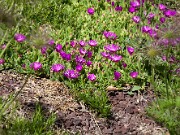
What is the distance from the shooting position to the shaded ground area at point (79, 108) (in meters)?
3.42

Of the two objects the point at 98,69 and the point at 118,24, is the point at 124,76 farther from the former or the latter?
the point at 118,24

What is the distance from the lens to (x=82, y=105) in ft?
11.9

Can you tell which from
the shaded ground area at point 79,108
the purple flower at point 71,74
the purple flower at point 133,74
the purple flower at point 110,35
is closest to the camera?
the shaded ground area at point 79,108

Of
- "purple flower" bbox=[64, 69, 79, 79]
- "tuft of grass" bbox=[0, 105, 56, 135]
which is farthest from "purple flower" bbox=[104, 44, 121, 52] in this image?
"tuft of grass" bbox=[0, 105, 56, 135]

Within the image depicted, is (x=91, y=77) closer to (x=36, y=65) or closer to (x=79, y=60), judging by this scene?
(x=79, y=60)

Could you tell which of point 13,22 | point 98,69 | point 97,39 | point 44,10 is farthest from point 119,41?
point 13,22

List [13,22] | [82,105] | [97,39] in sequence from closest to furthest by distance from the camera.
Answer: [13,22]
[82,105]
[97,39]

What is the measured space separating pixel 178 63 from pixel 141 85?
1.57 feet

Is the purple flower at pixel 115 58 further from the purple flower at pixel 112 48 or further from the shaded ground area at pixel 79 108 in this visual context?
the shaded ground area at pixel 79 108

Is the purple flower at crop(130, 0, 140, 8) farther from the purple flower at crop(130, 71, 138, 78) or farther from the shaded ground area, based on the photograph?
the shaded ground area

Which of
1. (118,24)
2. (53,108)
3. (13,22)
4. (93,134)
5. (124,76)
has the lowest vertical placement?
(93,134)

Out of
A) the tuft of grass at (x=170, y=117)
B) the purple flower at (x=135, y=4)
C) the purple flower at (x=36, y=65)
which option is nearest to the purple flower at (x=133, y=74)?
the tuft of grass at (x=170, y=117)

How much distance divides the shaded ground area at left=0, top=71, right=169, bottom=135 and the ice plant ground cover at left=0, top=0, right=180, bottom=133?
81 mm

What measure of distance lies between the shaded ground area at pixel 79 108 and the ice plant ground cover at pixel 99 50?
0.27 feet
